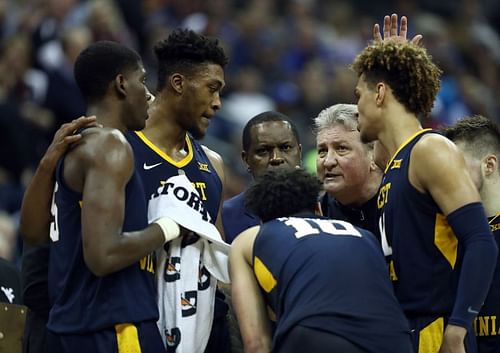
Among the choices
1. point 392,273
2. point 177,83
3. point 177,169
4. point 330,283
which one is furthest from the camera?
point 177,83

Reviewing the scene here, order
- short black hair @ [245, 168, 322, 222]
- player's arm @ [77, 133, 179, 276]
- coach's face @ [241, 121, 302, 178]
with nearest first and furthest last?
player's arm @ [77, 133, 179, 276] < short black hair @ [245, 168, 322, 222] < coach's face @ [241, 121, 302, 178]

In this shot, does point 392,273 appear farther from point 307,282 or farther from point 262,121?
point 262,121

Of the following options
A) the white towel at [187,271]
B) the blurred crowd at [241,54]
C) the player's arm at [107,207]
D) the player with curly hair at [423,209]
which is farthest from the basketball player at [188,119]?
the blurred crowd at [241,54]

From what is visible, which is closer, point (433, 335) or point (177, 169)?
point (433, 335)

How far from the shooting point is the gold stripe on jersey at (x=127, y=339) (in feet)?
16.3

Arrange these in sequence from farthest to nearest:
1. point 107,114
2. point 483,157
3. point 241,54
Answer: point 241,54 < point 483,157 < point 107,114

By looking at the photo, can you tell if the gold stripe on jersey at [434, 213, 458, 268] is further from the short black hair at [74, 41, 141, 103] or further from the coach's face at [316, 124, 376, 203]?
the short black hair at [74, 41, 141, 103]

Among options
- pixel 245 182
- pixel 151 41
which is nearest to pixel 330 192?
pixel 245 182

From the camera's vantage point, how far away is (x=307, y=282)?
15.3 feet

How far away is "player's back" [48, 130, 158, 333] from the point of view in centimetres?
495

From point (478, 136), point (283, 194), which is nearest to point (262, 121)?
point (478, 136)

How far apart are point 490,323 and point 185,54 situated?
247 cm

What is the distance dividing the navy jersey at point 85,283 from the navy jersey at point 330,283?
2.21 ft

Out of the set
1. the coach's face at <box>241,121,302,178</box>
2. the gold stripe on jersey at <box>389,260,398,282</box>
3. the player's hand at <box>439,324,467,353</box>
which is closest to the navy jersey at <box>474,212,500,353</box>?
the gold stripe on jersey at <box>389,260,398,282</box>
